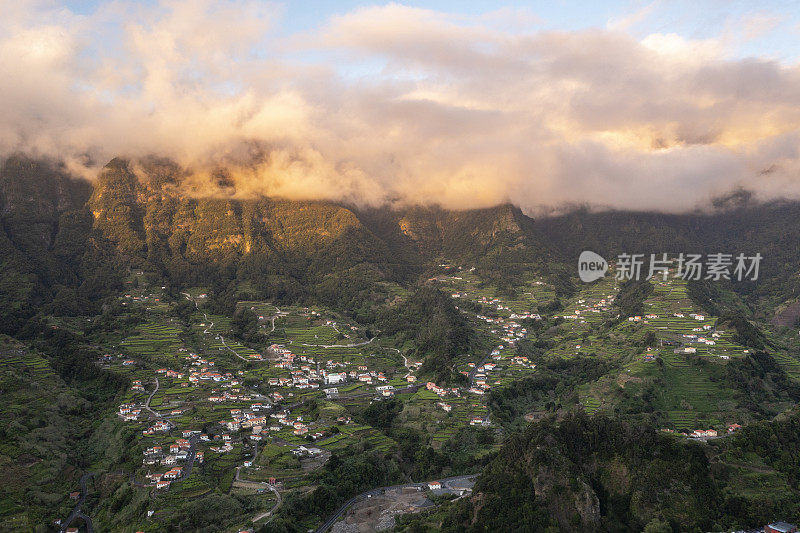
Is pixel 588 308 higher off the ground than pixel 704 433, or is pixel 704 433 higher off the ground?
pixel 588 308

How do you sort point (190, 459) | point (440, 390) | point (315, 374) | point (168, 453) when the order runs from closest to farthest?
point (190, 459), point (168, 453), point (440, 390), point (315, 374)

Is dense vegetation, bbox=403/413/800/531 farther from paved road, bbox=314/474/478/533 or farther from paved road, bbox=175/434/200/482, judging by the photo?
paved road, bbox=175/434/200/482

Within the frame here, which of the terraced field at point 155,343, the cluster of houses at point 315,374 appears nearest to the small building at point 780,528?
the cluster of houses at point 315,374

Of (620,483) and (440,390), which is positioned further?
(440,390)

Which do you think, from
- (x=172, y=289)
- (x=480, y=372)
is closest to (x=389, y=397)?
(x=480, y=372)

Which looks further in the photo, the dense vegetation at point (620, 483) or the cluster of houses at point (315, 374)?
the cluster of houses at point (315, 374)
